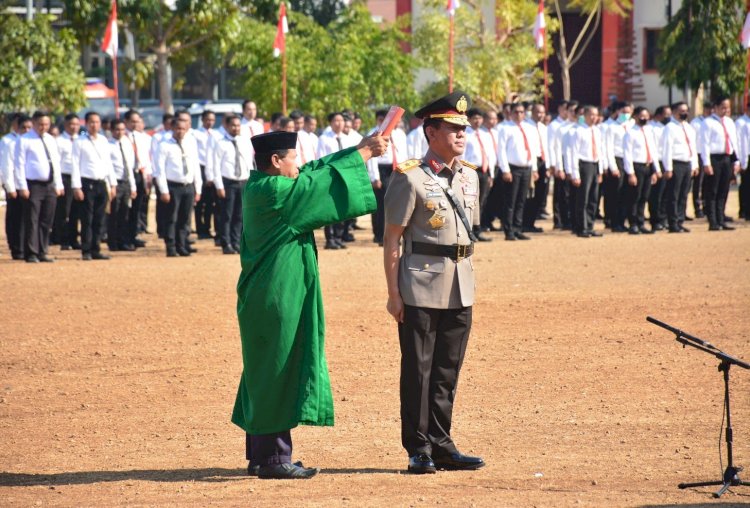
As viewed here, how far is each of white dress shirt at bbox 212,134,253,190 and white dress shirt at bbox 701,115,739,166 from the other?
284 inches

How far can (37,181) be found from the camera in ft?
54.6

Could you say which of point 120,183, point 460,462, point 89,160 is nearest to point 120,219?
point 120,183

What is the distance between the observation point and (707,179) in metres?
19.8

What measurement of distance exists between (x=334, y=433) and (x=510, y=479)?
1520mm

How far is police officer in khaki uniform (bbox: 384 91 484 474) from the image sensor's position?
664 centimetres

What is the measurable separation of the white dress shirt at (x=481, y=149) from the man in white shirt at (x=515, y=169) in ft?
0.40

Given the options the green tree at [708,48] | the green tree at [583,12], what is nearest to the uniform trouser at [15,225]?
the green tree at [708,48]

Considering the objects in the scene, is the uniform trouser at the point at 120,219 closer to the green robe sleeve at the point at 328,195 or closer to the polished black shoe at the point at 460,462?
the green robe sleeve at the point at 328,195

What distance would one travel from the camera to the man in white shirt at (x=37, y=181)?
1653 centimetres

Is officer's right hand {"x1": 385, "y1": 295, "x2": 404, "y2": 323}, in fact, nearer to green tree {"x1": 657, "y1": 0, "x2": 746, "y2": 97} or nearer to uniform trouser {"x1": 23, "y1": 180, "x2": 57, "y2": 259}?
uniform trouser {"x1": 23, "y1": 180, "x2": 57, "y2": 259}

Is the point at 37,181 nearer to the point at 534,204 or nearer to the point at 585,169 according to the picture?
the point at 585,169

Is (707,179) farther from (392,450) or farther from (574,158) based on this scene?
(392,450)

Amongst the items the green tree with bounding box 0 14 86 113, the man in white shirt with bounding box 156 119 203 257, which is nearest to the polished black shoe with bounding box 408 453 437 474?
the man in white shirt with bounding box 156 119 203 257

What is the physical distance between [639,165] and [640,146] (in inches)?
12.9
